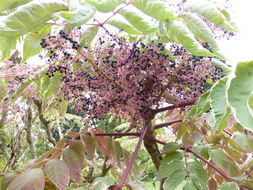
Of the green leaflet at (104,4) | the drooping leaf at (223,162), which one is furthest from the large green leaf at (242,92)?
the drooping leaf at (223,162)

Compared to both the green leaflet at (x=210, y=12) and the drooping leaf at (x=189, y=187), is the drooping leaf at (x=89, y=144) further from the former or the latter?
the green leaflet at (x=210, y=12)

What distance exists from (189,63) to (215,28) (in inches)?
8.0

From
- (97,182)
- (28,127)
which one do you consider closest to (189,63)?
(97,182)

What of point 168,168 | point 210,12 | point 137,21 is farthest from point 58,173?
point 210,12

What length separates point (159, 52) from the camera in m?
0.97

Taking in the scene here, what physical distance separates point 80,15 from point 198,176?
2.03ft

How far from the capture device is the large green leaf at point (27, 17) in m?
0.70

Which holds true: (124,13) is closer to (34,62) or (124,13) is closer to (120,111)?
(120,111)

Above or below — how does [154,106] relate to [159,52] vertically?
below

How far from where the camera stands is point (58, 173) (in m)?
0.84

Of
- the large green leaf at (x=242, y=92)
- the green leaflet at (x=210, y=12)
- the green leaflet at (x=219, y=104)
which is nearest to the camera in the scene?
the large green leaf at (x=242, y=92)

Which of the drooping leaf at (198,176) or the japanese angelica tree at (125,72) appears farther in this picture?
the drooping leaf at (198,176)

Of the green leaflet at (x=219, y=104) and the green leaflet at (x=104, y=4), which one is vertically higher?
the green leaflet at (x=104, y=4)

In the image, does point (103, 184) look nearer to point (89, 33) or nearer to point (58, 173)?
point (58, 173)
